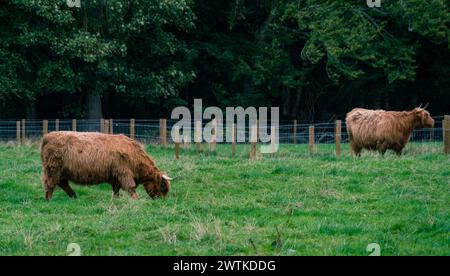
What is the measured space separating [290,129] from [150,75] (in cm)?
599

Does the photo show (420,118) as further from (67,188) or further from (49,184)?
(49,184)

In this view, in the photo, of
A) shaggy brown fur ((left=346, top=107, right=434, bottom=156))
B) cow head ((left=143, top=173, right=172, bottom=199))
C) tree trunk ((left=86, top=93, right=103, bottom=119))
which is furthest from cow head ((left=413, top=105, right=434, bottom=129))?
tree trunk ((left=86, top=93, right=103, bottom=119))

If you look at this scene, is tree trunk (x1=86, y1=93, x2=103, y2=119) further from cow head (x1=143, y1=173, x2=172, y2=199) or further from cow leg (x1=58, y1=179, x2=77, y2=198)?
cow head (x1=143, y1=173, x2=172, y2=199)

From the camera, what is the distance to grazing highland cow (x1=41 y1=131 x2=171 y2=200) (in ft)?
44.3

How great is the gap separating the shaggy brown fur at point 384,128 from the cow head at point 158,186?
8573 millimetres

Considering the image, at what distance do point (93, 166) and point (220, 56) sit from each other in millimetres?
22333

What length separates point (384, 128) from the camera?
67.5ft

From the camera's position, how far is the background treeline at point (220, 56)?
29.3m

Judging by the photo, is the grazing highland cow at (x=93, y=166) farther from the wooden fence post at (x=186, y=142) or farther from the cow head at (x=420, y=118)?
the cow head at (x=420, y=118)

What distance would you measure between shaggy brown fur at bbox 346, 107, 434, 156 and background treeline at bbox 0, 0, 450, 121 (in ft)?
32.6

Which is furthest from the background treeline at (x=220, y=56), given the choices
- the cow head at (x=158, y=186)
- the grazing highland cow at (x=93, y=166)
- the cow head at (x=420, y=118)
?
the cow head at (x=158, y=186)

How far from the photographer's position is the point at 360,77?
3512 centimetres

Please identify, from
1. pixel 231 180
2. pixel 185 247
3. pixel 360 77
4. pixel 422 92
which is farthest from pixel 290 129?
pixel 185 247
